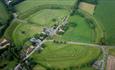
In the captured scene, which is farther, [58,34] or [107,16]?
[107,16]

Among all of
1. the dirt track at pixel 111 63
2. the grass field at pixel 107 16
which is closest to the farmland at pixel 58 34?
the grass field at pixel 107 16

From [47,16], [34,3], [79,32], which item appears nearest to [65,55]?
[79,32]

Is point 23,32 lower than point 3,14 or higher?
lower

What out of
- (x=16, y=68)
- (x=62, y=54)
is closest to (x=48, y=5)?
(x=62, y=54)

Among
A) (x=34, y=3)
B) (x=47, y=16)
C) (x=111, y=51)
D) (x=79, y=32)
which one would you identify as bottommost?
(x=111, y=51)

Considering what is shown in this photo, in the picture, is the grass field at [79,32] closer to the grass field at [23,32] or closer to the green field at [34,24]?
the green field at [34,24]

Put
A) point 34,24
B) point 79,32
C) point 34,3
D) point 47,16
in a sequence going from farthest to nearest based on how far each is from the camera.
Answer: point 34,3 → point 47,16 → point 34,24 → point 79,32

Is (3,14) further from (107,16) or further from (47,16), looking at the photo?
(107,16)
